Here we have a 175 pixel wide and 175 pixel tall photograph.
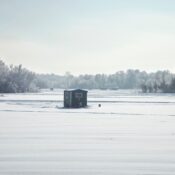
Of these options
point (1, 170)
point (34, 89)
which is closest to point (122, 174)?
point (1, 170)

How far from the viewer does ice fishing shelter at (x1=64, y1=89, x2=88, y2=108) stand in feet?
141

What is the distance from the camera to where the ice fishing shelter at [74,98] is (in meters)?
43.1

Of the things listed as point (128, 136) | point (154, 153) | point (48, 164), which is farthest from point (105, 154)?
point (128, 136)

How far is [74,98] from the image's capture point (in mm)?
43344

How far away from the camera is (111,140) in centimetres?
1425

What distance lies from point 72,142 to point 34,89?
13802 cm

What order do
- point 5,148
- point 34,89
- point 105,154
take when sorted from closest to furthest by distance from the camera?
point 105,154, point 5,148, point 34,89

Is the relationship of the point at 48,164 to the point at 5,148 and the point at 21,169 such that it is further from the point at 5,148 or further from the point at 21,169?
the point at 5,148

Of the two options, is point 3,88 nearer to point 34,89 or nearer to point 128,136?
point 34,89

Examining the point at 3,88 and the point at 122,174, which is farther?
the point at 3,88

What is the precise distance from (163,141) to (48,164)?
5.75 m

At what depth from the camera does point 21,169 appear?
8781 mm

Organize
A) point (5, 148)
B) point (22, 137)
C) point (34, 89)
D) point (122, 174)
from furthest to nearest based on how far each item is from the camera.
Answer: point (34, 89) → point (22, 137) → point (5, 148) → point (122, 174)

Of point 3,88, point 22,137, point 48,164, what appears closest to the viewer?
point 48,164
